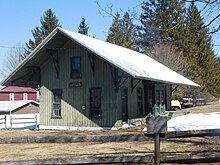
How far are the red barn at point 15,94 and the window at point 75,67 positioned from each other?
102 feet

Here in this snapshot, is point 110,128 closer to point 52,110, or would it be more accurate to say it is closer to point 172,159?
point 52,110

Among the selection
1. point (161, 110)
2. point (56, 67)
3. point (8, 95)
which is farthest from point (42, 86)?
point (8, 95)

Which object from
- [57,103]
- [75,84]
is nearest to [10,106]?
[57,103]

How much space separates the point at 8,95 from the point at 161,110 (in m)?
32.9

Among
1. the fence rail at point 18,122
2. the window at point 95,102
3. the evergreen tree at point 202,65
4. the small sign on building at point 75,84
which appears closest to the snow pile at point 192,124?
the window at point 95,102

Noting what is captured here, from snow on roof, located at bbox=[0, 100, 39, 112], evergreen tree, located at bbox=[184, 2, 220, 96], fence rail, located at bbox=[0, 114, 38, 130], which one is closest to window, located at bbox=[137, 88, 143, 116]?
fence rail, located at bbox=[0, 114, 38, 130]

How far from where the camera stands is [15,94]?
5088 cm

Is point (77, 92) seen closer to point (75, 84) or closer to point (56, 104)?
point (75, 84)

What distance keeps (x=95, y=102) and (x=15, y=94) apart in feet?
115

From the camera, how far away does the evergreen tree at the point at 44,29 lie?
64000mm

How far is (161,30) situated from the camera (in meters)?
7.10

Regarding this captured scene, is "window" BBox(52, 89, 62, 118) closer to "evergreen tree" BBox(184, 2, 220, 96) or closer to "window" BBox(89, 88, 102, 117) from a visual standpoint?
"window" BBox(89, 88, 102, 117)

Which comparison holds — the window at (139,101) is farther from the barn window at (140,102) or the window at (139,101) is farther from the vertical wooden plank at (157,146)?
the vertical wooden plank at (157,146)

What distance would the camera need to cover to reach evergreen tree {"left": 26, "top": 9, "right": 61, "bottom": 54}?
64.0m
